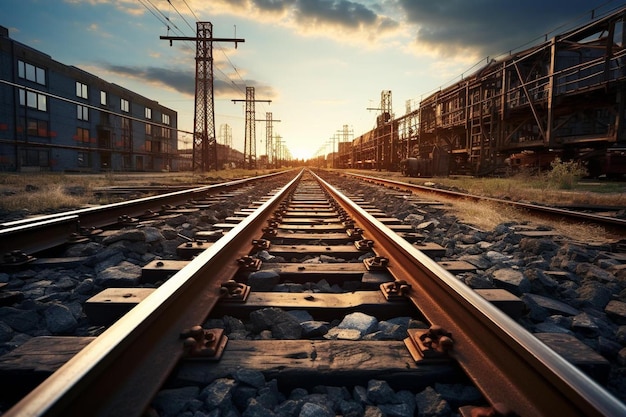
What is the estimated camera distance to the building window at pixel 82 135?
37.5m

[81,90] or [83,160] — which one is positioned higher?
[81,90]

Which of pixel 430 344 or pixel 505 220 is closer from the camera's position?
pixel 430 344

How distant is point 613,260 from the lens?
10.2ft

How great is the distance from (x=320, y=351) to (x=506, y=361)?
0.68 meters

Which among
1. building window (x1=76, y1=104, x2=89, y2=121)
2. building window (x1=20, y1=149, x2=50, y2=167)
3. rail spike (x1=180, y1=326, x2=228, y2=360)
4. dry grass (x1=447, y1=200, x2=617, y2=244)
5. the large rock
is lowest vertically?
the large rock

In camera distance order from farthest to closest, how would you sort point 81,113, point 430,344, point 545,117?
point 81,113, point 545,117, point 430,344

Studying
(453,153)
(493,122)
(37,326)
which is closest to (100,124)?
(453,153)

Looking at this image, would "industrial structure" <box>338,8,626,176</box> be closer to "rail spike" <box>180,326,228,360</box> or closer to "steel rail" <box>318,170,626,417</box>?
"steel rail" <box>318,170,626,417</box>

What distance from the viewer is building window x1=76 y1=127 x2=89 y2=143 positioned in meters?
37.5

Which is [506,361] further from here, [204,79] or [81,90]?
[81,90]

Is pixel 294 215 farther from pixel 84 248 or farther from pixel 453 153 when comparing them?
pixel 453 153

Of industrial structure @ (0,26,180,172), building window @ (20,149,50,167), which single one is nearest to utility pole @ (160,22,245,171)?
industrial structure @ (0,26,180,172)

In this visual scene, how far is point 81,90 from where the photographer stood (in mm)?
38156

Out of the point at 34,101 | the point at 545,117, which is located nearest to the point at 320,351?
the point at 545,117
